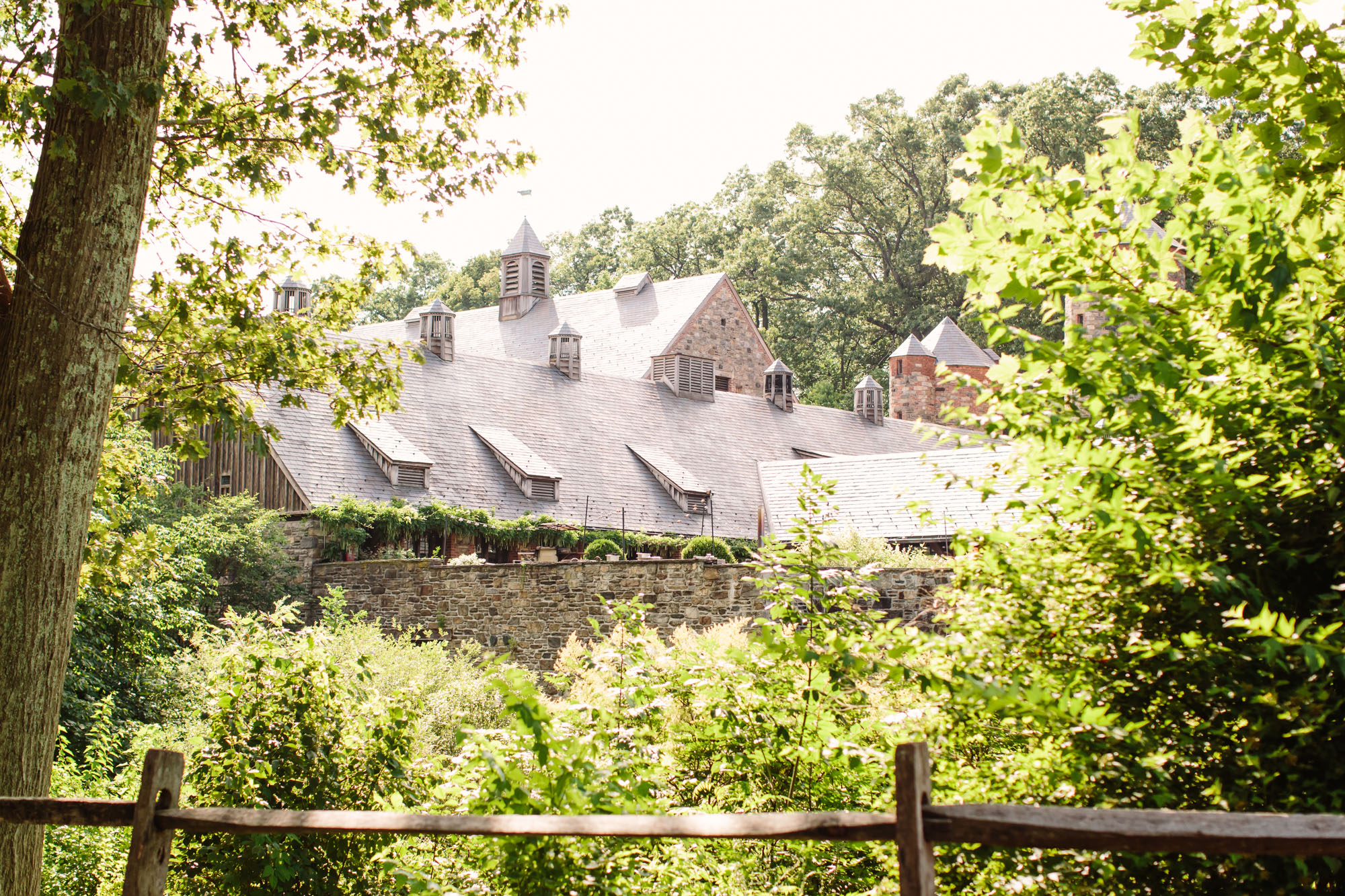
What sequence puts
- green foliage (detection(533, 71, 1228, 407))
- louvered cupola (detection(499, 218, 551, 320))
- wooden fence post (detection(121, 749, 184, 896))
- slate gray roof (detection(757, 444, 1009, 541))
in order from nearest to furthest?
1. wooden fence post (detection(121, 749, 184, 896))
2. slate gray roof (detection(757, 444, 1009, 541))
3. louvered cupola (detection(499, 218, 551, 320))
4. green foliage (detection(533, 71, 1228, 407))

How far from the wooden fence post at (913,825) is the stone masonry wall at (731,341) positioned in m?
34.8

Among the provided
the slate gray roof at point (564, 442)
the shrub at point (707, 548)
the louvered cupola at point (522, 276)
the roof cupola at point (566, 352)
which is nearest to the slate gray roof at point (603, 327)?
the louvered cupola at point (522, 276)

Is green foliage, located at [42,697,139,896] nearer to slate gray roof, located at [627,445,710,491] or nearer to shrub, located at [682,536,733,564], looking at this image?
shrub, located at [682,536,733,564]

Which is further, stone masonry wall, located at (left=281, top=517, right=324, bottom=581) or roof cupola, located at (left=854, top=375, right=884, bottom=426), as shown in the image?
roof cupola, located at (left=854, top=375, right=884, bottom=426)

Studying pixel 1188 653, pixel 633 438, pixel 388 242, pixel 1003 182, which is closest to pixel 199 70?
pixel 388 242

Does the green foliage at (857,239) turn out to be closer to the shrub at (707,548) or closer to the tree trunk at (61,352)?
the shrub at (707,548)

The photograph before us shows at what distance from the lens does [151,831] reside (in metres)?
3.32

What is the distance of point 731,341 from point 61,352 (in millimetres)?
34674

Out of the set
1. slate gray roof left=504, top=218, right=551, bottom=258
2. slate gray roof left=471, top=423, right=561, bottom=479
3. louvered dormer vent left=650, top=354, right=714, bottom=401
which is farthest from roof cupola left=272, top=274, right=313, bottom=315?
louvered dormer vent left=650, top=354, right=714, bottom=401

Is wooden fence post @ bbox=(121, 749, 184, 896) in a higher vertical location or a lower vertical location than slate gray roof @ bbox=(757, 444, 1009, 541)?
lower

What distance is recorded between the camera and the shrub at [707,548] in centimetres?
2252

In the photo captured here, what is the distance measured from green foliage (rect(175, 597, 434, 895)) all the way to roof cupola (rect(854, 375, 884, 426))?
3419cm

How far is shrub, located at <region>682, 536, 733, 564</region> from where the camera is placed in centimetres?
2252

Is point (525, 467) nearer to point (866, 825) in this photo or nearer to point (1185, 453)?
point (1185, 453)
